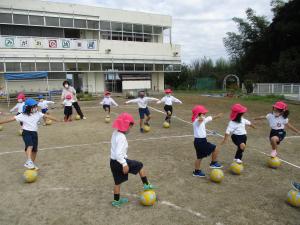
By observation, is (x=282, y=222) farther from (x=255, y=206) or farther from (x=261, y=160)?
(x=261, y=160)

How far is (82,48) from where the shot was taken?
28656 mm

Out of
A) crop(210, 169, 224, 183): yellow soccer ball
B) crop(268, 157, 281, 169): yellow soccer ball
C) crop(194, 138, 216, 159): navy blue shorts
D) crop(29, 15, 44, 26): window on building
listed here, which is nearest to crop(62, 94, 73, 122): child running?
crop(194, 138, 216, 159): navy blue shorts

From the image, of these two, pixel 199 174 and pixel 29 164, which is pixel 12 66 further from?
pixel 199 174

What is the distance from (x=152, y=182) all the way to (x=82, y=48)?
25.5 m

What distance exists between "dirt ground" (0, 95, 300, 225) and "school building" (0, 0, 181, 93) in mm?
16729

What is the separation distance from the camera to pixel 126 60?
1218 inches

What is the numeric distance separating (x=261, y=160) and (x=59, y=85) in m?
24.6

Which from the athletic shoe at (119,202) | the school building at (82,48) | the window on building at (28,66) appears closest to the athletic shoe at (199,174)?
the athletic shoe at (119,202)

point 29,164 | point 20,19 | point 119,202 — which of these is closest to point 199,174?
point 119,202

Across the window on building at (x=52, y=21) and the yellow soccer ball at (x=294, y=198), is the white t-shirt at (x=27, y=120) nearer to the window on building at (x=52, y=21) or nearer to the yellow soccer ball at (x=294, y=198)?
the yellow soccer ball at (x=294, y=198)

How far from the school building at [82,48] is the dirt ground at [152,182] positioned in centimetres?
1673

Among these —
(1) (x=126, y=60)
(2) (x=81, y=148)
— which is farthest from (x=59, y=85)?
(2) (x=81, y=148)

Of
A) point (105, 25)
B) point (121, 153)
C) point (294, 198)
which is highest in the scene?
point (105, 25)

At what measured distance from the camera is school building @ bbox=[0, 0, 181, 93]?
25438 mm
